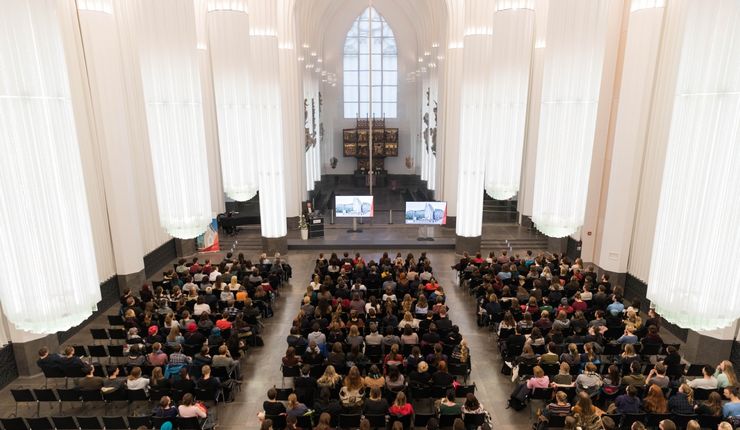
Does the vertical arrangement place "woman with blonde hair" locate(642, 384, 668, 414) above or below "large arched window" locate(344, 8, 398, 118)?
below

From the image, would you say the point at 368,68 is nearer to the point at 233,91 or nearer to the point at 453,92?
the point at 453,92

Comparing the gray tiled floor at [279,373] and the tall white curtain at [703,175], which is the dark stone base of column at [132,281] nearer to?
the gray tiled floor at [279,373]

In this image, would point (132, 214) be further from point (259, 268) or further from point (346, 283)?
point (346, 283)

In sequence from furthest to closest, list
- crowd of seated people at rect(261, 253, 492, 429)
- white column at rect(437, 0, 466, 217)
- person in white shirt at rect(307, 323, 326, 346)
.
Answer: white column at rect(437, 0, 466, 217) < person in white shirt at rect(307, 323, 326, 346) < crowd of seated people at rect(261, 253, 492, 429)

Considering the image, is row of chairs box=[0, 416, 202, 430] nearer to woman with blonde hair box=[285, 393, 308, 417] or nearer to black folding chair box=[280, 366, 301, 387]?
woman with blonde hair box=[285, 393, 308, 417]

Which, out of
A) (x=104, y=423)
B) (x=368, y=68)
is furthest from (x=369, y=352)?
(x=368, y=68)

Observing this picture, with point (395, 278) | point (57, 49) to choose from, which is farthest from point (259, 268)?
point (57, 49)

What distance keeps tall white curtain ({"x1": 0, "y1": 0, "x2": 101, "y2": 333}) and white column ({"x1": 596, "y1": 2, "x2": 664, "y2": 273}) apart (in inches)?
474

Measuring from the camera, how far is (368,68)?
36531mm

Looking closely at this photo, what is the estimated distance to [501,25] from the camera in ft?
37.1

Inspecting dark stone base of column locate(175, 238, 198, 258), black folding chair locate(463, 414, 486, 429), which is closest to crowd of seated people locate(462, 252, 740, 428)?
black folding chair locate(463, 414, 486, 429)

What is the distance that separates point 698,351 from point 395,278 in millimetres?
6859

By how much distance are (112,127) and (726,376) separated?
13.9m

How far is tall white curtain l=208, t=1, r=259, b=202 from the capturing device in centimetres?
1153
